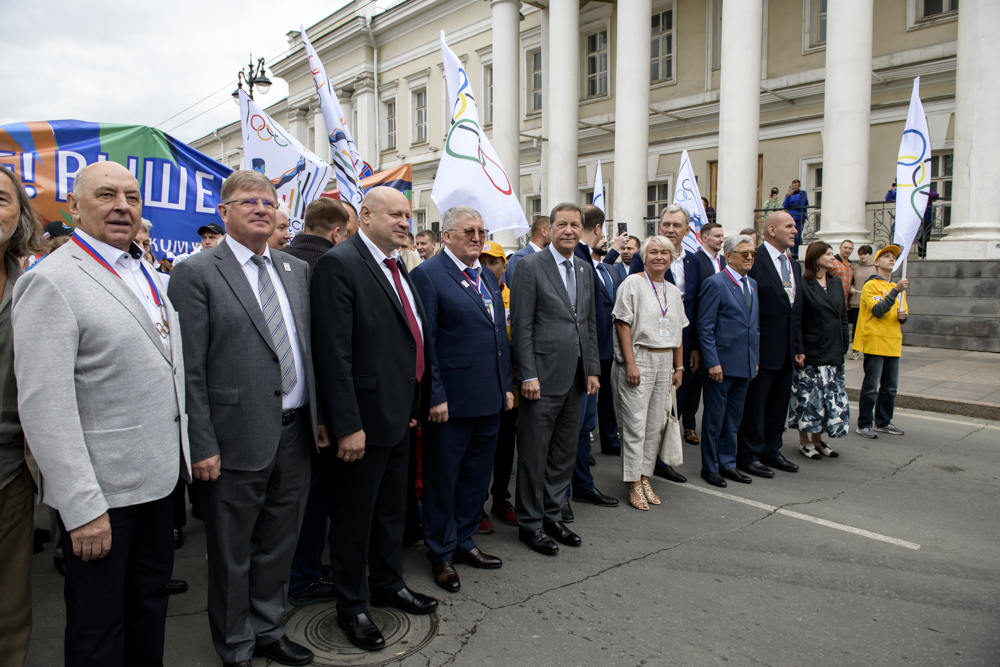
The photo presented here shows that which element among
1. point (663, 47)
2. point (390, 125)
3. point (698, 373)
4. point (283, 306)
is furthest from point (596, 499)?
point (390, 125)

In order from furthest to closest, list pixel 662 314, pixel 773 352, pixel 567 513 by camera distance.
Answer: pixel 773 352 → pixel 662 314 → pixel 567 513

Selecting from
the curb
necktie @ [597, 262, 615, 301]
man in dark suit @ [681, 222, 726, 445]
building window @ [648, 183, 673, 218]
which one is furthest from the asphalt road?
building window @ [648, 183, 673, 218]

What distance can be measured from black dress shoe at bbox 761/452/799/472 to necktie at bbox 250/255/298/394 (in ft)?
15.4

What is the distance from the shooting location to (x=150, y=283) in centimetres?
255

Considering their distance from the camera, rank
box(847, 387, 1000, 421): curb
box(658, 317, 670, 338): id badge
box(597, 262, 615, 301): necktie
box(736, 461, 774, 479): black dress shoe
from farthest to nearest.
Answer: box(847, 387, 1000, 421): curb → box(597, 262, 615, 301): necktie → box(736, 461, 774, 479): black dress shoe → box(658, 317, 670, 338): id badge

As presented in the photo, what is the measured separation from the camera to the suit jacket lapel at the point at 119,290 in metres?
2.30

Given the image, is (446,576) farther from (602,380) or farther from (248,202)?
(602,380)

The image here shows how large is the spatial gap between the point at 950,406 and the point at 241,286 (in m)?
8.50

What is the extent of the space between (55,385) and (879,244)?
15819mm

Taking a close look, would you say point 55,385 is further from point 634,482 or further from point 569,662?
point 634,482

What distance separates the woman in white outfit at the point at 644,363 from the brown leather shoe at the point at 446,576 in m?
1.80

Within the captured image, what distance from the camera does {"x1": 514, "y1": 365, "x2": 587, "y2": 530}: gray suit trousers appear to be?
4.23 meters

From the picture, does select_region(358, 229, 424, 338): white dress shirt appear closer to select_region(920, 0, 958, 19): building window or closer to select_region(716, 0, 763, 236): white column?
select_region(716, 0, 763, 236): white column

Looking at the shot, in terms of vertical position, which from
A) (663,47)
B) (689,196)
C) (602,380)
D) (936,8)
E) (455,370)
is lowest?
(602,380)
